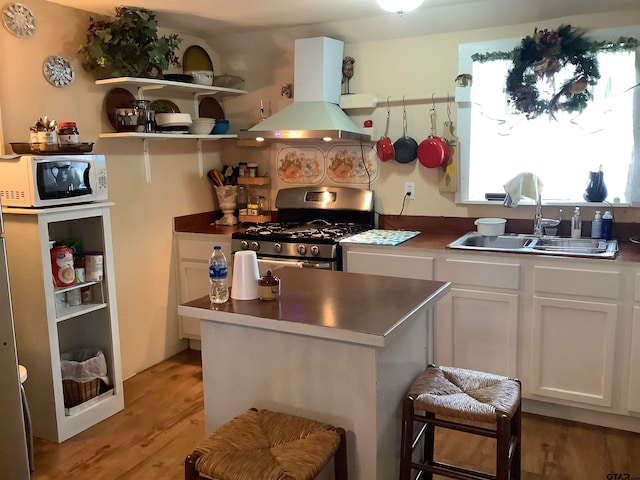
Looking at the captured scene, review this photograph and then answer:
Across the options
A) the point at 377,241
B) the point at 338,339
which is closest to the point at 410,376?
the point at 338,339

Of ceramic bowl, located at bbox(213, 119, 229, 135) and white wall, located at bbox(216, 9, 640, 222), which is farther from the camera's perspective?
ceramic bowl, located at bbox(213, 119, 229, 135)

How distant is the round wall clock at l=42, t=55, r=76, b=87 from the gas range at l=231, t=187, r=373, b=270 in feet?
4.25

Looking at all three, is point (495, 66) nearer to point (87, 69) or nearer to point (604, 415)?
point (604, 415)

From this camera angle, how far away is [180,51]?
394cm

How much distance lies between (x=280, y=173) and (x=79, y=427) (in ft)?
6.97

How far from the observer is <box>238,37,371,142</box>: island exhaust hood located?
3.54 meters

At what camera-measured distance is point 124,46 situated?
10.5 ft

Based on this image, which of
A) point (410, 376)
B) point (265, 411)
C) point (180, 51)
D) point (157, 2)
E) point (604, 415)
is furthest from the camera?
point (180, 51)

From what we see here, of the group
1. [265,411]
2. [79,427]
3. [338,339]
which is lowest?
[79,427]

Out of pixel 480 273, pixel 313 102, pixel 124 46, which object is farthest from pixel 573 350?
pixel 124 46

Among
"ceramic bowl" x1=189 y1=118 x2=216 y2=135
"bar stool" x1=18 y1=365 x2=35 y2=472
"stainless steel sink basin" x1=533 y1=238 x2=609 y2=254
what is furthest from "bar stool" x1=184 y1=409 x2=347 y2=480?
"ceramic bowl" x1=189 y1=118 x2=216 y2=135

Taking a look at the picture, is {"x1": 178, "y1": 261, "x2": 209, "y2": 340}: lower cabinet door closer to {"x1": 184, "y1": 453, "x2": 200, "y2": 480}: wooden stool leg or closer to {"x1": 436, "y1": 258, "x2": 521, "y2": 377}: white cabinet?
{"x1": 436, "y1": 258, "x2": 521, "y2": 377}: white cabinet

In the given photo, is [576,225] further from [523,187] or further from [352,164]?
[352,164]

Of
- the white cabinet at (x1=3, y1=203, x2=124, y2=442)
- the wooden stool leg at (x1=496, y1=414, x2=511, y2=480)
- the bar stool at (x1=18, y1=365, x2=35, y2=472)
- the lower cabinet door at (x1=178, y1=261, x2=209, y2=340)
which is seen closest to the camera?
the wooden stool leg at (x1=496, y1=414, x2=511, y2=480)
